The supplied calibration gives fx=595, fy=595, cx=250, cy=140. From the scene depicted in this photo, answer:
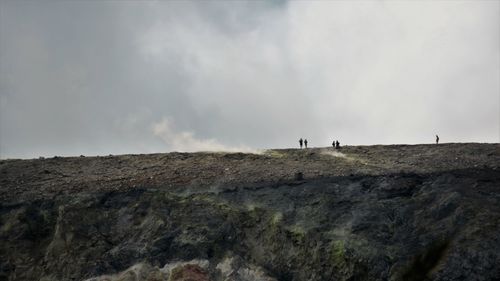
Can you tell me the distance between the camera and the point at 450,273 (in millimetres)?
30422

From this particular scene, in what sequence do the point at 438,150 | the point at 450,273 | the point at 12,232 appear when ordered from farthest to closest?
the point at 438,150
the point at 12,232
the point at 450,273

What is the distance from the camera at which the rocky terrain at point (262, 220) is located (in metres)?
32.5

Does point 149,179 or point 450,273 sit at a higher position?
point 149,179

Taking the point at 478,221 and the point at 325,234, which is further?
the point at 325,234

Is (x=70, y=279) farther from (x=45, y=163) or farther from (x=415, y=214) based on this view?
(x=415, y=214)

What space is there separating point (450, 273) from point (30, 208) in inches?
1052

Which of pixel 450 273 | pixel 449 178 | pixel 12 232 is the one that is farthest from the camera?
pixel 12 232

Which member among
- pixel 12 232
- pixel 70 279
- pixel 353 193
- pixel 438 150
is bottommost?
pixel 70 279

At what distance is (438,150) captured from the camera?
4397 cm

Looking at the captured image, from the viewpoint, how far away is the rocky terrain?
3250 centimetres

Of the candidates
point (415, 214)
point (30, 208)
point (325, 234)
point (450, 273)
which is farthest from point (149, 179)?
point (450, 273)

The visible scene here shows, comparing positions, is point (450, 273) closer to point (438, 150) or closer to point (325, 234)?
point (325, 234)

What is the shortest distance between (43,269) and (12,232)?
3.91 metres

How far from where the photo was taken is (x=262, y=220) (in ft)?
121
